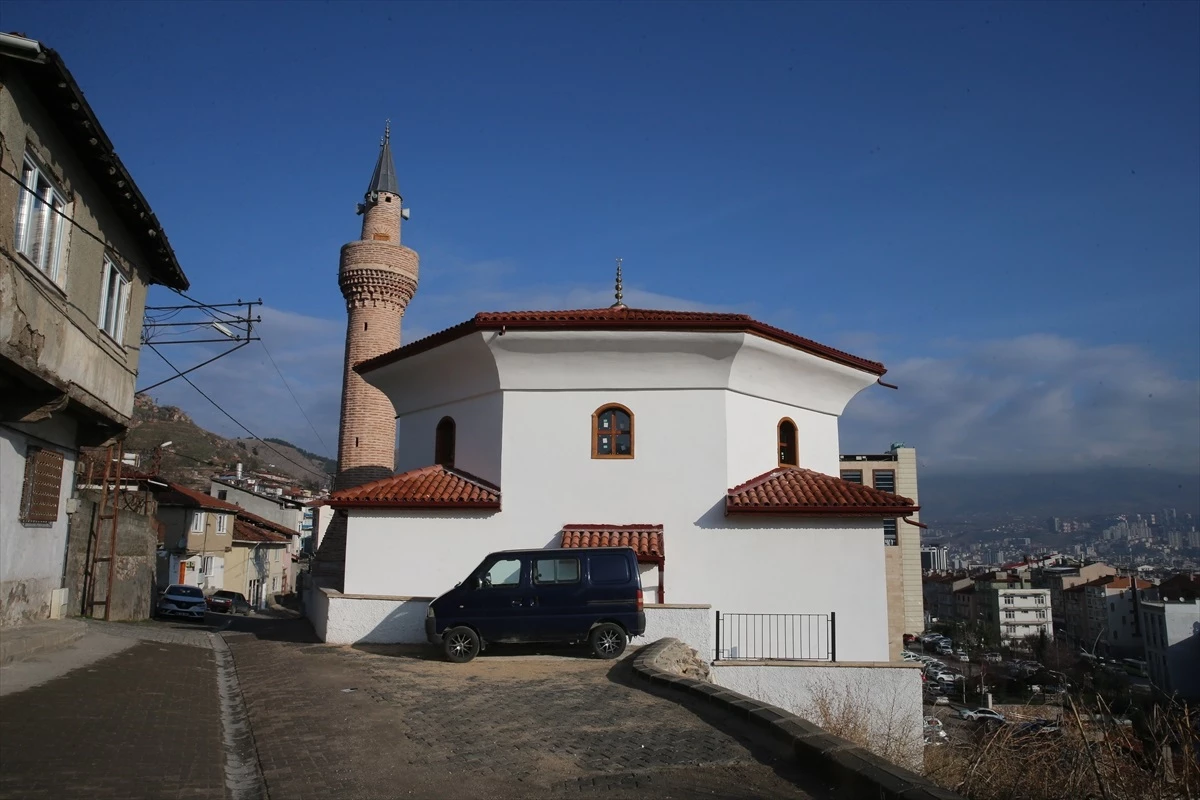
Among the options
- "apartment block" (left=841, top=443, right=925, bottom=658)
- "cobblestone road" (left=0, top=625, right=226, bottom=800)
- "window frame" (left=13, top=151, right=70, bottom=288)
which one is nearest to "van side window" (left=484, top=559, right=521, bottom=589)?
"cobblestone road" (left=0, top=625, right=226, bottom=800)

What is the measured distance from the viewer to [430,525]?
15.2m

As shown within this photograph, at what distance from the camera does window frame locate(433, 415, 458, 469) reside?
1747 cm

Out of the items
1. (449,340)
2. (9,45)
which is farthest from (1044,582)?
(9,45)

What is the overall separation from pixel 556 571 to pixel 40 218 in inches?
312

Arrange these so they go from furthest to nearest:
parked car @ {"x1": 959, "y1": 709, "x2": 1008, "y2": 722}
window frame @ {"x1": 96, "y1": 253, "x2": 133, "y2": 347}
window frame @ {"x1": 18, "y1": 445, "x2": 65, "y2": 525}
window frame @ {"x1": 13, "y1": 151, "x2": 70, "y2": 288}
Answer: window frame @ {"x1": 96, "y1": 253, "x2": 133, "y2": 347}, window frame @ {"x1": 18, "y1": 445, "x2": 65, "y2": 525}, window frame @ {"x1": 13, "y1": 151, "x2": 70, "y2": 288}, parked car @ {"x1": 959, "y1": 709, "x2": 1008, "y2": 722}

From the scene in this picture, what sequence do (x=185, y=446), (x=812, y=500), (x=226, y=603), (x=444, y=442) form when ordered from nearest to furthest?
(x=812, y=500)
(x=444, y=442)
(x=226, y=603)
(x=185, y=446)

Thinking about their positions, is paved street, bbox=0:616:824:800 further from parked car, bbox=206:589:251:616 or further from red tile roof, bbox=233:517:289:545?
red tile roof, bbox=233:517:289:545

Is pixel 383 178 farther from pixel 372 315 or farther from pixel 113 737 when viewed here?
pixel 113 737

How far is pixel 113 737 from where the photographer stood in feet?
22.4

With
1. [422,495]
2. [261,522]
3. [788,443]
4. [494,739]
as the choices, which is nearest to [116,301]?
[422,495]

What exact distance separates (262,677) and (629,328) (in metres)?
8.07

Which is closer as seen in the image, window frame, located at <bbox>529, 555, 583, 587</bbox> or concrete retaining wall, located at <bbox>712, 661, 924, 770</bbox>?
window frame, located at <bbox>529, 555, 583, 587</bbox>

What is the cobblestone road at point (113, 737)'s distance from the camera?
5516 mm

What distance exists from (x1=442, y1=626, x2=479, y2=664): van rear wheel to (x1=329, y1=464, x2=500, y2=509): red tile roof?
3.35 meters
